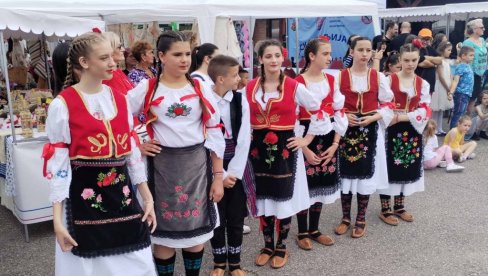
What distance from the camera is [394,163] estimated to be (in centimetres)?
412

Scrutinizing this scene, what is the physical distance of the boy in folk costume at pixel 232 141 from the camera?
290 cm

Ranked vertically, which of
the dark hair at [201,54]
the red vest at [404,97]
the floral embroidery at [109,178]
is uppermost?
the dark hair at [201,54]

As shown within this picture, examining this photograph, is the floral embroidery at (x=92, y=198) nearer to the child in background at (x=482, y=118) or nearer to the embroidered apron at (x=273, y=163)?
the embroidered apron at (x=273, y=163)

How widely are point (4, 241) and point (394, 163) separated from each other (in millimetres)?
3428

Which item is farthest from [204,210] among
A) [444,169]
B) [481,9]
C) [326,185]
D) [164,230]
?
[481,9]

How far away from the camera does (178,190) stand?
257 centimetres

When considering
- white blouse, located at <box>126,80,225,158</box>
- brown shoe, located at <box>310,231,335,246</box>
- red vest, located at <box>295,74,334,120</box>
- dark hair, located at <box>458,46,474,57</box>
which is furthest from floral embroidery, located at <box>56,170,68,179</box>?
dark hair, located at <box>458,46,474,57</box>

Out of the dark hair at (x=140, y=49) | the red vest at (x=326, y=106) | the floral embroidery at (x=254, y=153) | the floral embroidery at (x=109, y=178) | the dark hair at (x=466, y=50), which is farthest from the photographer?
the dark hair at (x=466, y=50)

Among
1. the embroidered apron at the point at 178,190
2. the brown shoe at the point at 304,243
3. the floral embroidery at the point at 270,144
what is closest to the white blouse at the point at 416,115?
the brown shoe at the point at 304,243

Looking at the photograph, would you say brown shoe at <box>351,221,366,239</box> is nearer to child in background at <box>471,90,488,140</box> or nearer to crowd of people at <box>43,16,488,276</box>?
crowd of people at <box>43,16,488,276</box>

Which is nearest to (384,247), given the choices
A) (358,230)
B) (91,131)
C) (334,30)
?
(358,230)

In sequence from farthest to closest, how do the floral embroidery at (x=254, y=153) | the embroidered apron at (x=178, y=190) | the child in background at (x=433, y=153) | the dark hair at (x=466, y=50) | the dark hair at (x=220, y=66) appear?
the dark hair at (x=466, y=50), the child in background at (x=433, y=153), the floral embroidery at (x=254, y=153), the dark hair at (x=220, y=66), the embroidered apron at (x=178, y=190)

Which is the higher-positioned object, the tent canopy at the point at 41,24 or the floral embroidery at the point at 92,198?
the tent canopy at the point at 41,24

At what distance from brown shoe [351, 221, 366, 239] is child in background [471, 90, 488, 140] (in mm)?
4238
